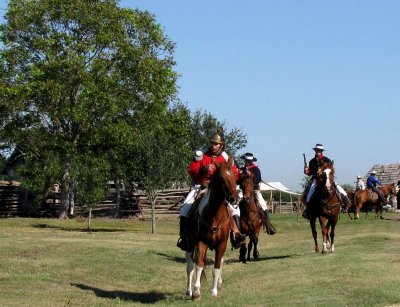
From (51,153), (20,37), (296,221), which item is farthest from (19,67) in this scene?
(296,221)

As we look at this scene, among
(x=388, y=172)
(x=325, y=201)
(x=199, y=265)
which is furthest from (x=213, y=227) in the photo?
(x=388, y=172)

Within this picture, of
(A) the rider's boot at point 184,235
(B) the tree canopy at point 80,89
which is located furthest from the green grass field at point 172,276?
(B) the tree canopy at point 80,89

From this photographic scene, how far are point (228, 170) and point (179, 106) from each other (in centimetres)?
4684

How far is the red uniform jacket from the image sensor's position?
48.2ft

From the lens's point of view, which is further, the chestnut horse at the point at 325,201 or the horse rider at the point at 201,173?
the chestnut horse at the point at 325,201

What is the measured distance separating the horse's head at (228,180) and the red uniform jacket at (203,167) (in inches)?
36.2

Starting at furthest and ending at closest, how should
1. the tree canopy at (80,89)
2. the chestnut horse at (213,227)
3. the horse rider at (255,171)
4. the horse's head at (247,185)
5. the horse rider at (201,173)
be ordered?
the tree canopy at (80,89) → the horse rider at (255,171) → the horse's head at (247,185) → the horse rider at (201,173) → the chestnut horse at (213,227)

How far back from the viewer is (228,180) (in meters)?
13.6

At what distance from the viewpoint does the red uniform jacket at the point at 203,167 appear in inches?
579

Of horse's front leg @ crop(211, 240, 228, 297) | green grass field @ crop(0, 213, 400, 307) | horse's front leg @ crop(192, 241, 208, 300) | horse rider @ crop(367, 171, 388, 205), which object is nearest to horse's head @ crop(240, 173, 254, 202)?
green grass field @ crop(0, 213, 400, 307)

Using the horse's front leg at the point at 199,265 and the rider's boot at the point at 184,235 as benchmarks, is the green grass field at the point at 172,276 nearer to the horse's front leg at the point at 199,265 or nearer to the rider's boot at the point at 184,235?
the horse's front leg at the point at 199,265

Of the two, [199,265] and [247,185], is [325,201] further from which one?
[199,265]

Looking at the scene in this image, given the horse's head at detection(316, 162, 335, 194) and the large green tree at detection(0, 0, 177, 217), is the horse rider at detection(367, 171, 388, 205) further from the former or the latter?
the horse's head at detection(316, 162, 335, 194)

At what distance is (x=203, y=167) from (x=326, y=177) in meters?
8.73
